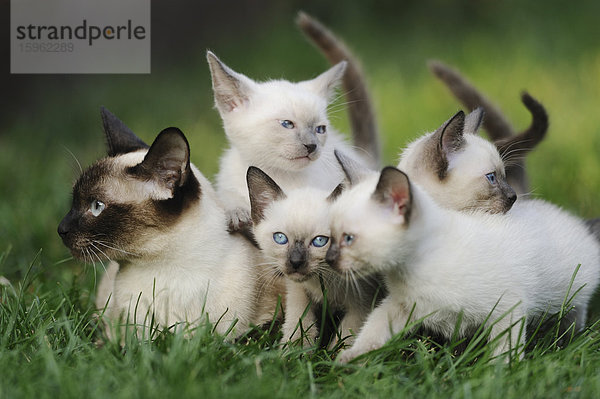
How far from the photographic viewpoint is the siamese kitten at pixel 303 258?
106 inches

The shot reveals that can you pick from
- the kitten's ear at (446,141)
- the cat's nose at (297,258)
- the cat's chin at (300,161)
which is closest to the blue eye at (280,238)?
the cat's nose at (297,258)

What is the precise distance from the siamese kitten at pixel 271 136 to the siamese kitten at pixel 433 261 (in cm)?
67

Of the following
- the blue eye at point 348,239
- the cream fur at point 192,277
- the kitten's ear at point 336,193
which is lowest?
the cream fur at point 192,277

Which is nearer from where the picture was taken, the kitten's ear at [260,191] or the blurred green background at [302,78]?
the kitten's ear at [260,191]

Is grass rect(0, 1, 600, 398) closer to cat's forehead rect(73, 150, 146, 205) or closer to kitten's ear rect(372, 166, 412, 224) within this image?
cat's forehead rect(73, 150, 146, 205)

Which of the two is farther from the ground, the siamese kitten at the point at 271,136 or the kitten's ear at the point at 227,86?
the kitten's ear at the point at 227,86

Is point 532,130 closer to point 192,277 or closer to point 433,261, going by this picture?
point 433,261

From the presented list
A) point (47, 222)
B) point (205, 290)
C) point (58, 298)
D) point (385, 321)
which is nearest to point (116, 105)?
point (47, 222)

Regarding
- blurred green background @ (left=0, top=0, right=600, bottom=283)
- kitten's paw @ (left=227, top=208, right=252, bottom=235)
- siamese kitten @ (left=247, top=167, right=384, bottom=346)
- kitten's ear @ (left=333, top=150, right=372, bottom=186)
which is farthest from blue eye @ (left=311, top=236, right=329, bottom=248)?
blurred green background @ (left=0, top=0, right=600, bottom=283)

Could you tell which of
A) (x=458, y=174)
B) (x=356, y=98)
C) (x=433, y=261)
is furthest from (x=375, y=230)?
(x=356, y=98)

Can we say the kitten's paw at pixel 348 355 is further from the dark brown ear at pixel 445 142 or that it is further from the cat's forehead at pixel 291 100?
the cat's forehead at pixel 291 100

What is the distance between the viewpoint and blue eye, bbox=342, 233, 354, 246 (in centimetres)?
250

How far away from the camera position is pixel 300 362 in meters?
2.53

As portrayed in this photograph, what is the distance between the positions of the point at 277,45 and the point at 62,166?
3.64m
